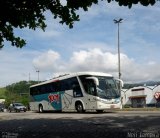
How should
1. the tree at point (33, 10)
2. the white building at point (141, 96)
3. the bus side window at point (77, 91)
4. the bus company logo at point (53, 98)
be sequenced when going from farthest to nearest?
the white building at point (141, 96)
the bus company logo at point (53, 98)
the bus side window at point (77, 91)
the tree at point (33, 10)

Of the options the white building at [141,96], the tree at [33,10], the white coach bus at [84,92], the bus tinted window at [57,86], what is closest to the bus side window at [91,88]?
the white coach bus at [84,92]

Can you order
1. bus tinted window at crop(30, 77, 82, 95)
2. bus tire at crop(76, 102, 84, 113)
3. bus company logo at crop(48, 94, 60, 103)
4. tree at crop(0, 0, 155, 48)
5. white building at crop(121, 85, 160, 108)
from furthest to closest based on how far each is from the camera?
white building at crop(121, 85, 160, 108)
bus company logo at crop(48, 94, 60, 103)
bus tinted window at crop(30, 77, 82, 95)
bus tire at crop(76, 102, 84, 113)
tree at crop(0, 0, 155, 48)

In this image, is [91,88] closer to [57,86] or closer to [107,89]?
[107,89]

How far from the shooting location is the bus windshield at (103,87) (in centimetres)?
2756

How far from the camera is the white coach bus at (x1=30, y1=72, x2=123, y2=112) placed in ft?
90.6

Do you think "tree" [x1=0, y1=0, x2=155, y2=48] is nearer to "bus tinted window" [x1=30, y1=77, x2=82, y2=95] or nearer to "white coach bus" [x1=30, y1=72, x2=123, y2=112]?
"white coach bus" [x1=30, y1=72, x2=123, y2=112]

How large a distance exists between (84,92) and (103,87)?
61.9 inches

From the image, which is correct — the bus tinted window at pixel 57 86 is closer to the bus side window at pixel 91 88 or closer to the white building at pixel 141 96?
the bus side window at pixel 91 88

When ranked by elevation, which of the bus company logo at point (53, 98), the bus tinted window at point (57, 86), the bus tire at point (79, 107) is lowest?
the bus tire at point (79, 107)

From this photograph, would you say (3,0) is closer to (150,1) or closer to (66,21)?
(66,21)

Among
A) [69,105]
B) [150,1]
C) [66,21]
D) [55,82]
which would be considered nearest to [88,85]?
[69,105]

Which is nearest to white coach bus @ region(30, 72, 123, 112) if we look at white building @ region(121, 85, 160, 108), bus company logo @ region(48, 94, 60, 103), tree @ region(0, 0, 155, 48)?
bus company logo @ region(48, 94, 60, 103)

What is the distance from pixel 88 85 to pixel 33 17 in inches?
673

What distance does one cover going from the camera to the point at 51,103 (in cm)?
3481
